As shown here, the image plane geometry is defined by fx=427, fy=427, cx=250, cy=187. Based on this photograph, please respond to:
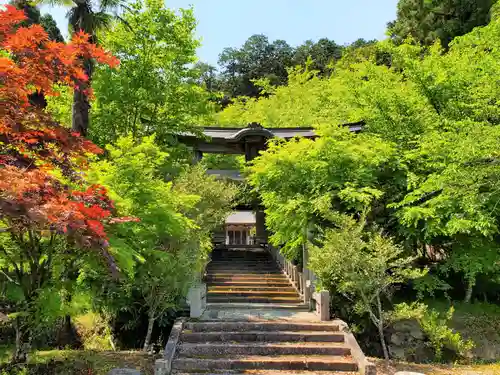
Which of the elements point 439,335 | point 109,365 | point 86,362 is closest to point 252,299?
point 439,335

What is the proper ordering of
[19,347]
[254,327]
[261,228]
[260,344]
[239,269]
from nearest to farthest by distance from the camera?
[19,347] < [260,344] < [254,327] < [239,269] < [261,228]

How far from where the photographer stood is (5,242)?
760 centimetres

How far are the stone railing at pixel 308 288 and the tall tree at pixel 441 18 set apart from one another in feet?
63.2

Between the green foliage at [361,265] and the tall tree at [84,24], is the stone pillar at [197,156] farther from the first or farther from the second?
the green foliage at [361,265]

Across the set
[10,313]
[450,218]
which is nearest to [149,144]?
[10,313]

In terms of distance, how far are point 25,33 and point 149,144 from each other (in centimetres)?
535

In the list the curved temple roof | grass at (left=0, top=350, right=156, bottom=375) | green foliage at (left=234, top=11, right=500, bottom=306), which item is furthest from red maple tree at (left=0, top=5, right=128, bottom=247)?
the curved temple roof

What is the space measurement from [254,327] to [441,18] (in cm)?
2817

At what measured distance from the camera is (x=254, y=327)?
10242 mm

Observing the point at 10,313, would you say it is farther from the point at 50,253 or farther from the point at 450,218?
the point at 450,218

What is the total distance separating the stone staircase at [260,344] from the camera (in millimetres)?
8711

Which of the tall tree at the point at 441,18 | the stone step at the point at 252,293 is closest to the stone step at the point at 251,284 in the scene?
the stone step at the point at 252,293

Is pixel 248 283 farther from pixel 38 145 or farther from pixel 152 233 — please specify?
pixel 38 145

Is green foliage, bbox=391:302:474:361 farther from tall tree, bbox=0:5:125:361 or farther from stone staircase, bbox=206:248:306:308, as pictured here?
tall tree, bbox=0:5:125:361
